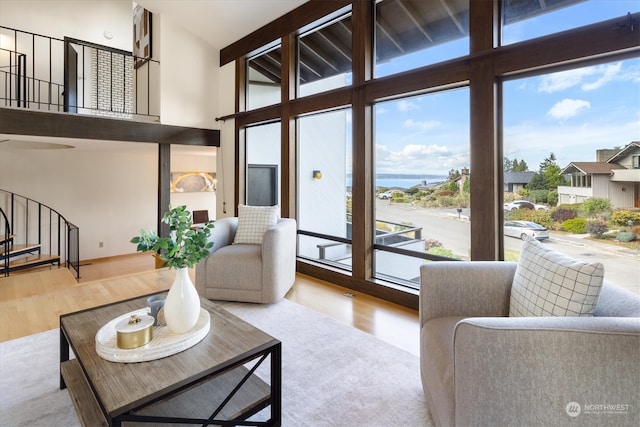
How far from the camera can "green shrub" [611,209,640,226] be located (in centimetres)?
212

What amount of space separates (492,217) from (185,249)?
88.5 inches

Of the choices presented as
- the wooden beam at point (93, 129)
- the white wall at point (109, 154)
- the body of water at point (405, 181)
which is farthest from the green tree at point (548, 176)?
the wooden beam at point (93, 129)

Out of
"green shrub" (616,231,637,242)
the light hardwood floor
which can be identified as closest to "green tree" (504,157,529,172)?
"green shrub" (616,231,637,242)

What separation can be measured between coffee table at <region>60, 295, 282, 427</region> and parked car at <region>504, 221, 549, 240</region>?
2068 millimetres

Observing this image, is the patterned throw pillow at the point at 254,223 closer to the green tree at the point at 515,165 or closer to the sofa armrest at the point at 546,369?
the green tree at the point at 515,165

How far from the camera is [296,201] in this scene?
448cm

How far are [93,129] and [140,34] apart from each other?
11.2 ft

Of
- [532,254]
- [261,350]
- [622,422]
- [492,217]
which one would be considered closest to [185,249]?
[261,350]

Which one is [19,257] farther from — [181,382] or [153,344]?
[181,382]

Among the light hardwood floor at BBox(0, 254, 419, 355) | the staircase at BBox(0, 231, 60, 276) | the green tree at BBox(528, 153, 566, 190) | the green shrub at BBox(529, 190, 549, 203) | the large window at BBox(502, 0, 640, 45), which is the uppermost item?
the large window at BBox(502, 0, 640, 45)

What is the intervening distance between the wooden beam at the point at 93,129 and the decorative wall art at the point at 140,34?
73.2 inches

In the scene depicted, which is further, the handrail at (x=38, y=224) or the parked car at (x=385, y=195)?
the handrail at (x=38, y=224)

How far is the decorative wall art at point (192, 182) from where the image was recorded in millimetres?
8008

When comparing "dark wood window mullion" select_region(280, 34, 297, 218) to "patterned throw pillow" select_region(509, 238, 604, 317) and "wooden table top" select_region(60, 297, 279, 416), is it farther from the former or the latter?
"patterned throw pillow" select_region(509, 238, 604, 317)
